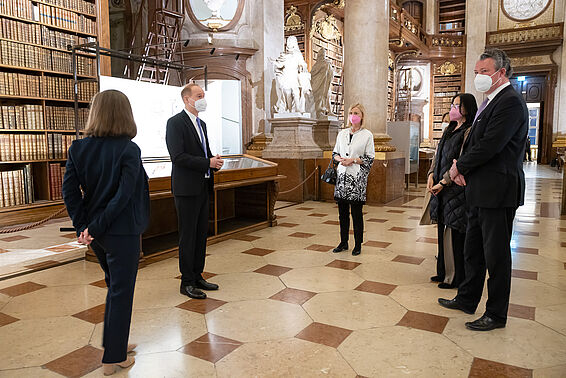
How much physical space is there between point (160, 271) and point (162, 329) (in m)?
1.14

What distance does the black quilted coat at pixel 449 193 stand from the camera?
284 cm

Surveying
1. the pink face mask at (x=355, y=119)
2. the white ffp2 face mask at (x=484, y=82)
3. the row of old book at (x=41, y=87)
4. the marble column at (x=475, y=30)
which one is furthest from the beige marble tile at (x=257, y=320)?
the marble column at (x=475, y=30)

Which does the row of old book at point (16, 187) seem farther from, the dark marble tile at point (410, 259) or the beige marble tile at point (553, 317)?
the beige marble tile at point (553, 317)

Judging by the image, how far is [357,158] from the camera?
3.83 meters

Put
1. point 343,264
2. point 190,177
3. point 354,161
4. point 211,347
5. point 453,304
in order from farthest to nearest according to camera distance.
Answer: point 354,161 < point 343,264 < point 190,177 < point 453,304 < point 211,347

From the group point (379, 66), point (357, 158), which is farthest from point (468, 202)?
point (379, 66)

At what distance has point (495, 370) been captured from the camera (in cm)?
194

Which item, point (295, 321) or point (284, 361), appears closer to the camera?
point (284, 361)

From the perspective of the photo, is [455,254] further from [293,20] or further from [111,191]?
[293,20]

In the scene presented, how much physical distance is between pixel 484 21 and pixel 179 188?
1854 centimetres

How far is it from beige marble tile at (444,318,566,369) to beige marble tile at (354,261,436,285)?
2.48 feet

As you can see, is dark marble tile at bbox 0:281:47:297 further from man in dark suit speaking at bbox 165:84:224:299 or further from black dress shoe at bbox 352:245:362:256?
black dress shoe at bbox 352:245:362:256

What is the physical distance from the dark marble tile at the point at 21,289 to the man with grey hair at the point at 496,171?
2.84 m

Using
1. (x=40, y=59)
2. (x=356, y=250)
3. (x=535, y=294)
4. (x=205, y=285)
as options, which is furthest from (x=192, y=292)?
(x=40, y=59)
